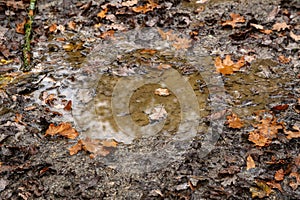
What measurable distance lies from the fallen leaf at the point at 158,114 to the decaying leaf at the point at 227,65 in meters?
1.07

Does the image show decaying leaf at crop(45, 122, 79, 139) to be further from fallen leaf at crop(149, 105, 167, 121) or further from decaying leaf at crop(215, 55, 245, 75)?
decaying leaf at crop(215, 55, 245, 75)

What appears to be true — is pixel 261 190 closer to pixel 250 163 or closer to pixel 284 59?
pixel 250 163

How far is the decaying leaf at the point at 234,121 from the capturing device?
3.81 metres

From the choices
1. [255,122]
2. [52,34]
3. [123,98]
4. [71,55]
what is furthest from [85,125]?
[52,34]

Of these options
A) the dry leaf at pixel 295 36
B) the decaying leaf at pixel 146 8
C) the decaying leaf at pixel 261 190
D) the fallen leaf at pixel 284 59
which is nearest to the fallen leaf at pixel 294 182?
the decaying leaf at pixel 261 190

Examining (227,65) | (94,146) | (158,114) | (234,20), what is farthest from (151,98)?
(234,20)

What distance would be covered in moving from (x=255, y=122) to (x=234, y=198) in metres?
1.07

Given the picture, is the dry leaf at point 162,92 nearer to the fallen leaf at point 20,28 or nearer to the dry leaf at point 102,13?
the dry leaf at point 102,13

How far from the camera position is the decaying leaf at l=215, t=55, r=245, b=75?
4684 mm

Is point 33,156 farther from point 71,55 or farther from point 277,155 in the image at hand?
point 277,155

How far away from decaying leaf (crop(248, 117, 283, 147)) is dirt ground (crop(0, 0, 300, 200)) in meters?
0.01

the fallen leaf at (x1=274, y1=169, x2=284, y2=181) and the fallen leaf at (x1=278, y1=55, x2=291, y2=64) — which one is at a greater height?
the fallen leaf at (x1=278, y1=55, x2=291, y2=64)

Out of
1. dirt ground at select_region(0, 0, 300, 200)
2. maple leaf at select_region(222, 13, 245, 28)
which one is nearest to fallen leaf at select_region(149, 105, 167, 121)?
dirt ground at select_region(0, 0, 300, 200)

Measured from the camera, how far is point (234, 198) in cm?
308
